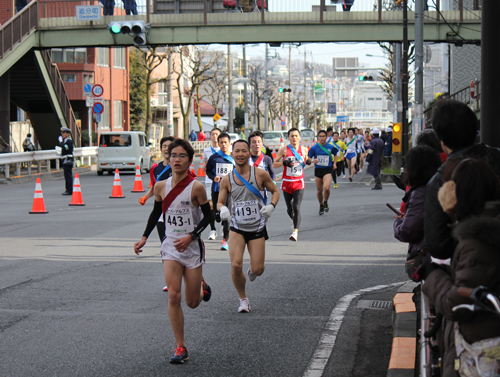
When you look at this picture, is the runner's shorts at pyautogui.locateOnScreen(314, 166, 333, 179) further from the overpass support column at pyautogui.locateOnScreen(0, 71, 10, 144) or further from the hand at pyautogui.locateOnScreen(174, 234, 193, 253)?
the overpass support column at pyautogui.locateOnScreen(0, 71, 10, 144)

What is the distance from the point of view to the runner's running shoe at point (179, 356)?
5.46m

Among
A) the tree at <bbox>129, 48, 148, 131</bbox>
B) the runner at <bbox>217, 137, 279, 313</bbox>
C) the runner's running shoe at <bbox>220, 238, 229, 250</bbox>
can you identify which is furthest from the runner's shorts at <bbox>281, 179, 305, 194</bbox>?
the tree at <bbox>129, 48, 148, 131</bbox>

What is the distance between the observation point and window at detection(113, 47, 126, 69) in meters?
53.0

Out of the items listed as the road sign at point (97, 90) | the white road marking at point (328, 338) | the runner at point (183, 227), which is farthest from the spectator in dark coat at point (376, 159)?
the runner at point (183, 227)

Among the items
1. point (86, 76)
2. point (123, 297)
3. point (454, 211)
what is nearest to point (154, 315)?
point (123, 297)

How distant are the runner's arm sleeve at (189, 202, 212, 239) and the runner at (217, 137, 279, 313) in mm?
1052

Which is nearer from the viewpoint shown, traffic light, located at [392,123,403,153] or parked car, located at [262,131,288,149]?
traffic light, located at [392,123,403,153]

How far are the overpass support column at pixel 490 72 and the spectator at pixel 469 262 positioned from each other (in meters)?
2.99

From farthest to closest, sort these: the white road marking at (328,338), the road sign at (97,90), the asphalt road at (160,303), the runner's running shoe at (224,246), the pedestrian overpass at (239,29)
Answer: the road sign at (97,90), the pedestrian overpass at (239,29), the runner's running shoe at (224,246), the asphalt road at (160,303), the white road marking at (328,338)

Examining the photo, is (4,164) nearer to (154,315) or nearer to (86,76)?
(154,315)

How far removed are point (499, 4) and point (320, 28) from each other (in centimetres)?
2008

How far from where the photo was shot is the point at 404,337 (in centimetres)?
568

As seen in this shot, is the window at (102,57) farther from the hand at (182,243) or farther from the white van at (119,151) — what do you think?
the hand at (182,243)

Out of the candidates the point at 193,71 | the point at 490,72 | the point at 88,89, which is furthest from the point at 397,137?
the point at 193,71
